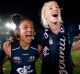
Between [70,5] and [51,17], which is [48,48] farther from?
[70,5]

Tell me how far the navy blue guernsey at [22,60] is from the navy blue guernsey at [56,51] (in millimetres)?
124

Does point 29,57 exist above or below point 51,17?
below

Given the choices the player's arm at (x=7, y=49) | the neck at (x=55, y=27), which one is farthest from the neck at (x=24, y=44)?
the neck at (x=55, y=27)

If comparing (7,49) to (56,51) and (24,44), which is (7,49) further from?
(56,51)

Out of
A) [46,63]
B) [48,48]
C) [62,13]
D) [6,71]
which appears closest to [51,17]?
[62,13]

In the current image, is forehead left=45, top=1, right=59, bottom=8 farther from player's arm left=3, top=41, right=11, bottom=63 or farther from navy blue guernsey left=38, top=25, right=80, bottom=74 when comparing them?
player's arm left=3, top=41, right=11, bottom=63

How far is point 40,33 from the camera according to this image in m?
2.58

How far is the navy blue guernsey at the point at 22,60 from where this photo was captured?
251 cm

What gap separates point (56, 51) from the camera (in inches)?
101

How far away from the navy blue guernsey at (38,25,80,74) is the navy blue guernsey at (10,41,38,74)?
0.41ft

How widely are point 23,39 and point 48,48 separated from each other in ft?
0.90

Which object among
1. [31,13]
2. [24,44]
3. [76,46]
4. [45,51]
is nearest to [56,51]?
[45,51]

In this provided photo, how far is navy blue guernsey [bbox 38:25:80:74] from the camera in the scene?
2.57 m

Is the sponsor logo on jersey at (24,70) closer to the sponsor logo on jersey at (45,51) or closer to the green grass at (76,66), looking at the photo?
the green grass at (76,66)
